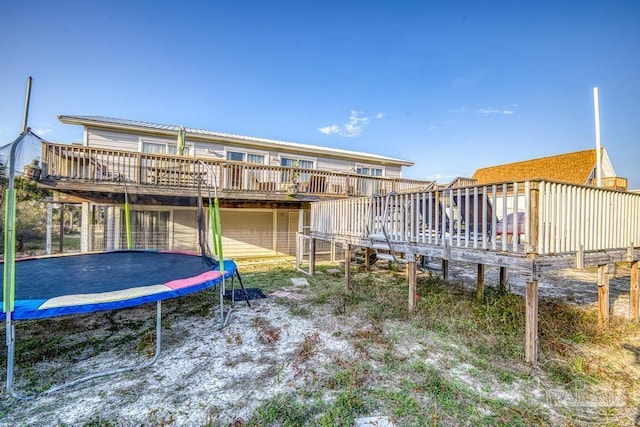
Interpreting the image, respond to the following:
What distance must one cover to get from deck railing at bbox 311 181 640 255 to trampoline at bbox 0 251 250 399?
3.10 meters

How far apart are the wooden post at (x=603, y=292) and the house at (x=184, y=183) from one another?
733 centimetres

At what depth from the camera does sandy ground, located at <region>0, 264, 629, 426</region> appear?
2227 mm

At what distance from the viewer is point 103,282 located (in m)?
3.91

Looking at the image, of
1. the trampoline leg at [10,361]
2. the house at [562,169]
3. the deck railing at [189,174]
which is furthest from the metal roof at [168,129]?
the trampoline leg at [10,361]

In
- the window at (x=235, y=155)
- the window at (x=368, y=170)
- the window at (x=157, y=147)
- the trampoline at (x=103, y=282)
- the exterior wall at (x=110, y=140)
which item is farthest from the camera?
the window at (x=368, y=170)

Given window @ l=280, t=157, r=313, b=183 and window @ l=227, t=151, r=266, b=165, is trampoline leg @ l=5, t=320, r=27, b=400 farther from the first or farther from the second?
window @ l=227, t=151, r=266, b=165

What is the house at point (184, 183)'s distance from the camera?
24.6 ft

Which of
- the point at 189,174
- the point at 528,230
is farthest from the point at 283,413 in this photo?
the point at 189,174

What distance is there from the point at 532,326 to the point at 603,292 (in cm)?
213

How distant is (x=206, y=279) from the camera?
393 cm

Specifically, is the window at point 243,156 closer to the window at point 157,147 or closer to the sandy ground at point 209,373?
the window at point 157,147

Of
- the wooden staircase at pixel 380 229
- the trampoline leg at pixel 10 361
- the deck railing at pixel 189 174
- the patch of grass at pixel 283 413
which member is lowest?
the patch of grass at pixel 283 413

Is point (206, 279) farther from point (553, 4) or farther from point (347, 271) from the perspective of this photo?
point (553, 4)

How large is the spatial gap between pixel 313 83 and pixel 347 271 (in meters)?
11.2
